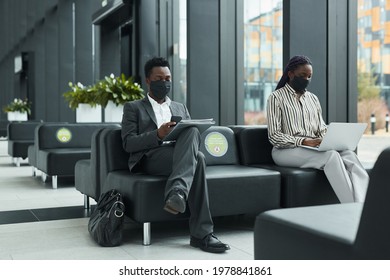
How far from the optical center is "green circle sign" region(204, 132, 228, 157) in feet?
15.0

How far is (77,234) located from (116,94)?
354cm

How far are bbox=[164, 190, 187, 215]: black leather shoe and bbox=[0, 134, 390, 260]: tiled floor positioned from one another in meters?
0.29

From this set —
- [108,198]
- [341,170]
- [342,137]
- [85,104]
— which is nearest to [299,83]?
[342,137]

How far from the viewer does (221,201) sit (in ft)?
12.3

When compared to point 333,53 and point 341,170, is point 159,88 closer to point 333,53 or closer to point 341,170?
point 341,170

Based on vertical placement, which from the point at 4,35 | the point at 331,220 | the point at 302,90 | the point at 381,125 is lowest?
the point at 331,220

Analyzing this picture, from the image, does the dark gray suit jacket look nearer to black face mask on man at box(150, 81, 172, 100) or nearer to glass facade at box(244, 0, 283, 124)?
black face mask on man at box(150, 81, 172, 100)

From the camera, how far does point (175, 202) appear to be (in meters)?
3.29

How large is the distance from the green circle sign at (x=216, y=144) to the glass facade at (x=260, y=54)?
6.29 feet

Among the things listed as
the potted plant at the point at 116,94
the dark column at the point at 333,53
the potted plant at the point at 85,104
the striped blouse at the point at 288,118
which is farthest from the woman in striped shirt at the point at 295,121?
the potted plant at the point at 85,104

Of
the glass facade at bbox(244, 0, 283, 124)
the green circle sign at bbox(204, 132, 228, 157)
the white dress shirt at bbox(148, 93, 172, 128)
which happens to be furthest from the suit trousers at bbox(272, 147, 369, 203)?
the glass facade at bbox(244, 0, 283, 124)

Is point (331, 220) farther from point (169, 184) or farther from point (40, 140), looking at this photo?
point (40, 140)
